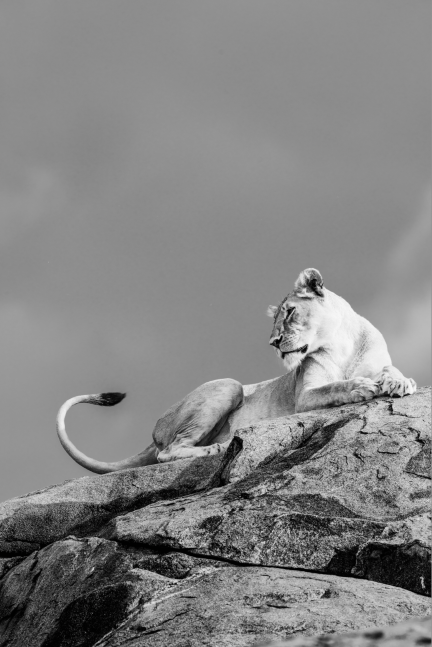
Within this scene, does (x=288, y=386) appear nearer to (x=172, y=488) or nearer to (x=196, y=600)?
(x=172, y=488)

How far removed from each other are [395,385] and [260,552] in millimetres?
3642

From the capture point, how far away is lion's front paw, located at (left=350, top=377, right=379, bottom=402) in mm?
11484

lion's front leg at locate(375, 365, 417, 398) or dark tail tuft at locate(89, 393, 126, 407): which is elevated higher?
dark tail tuft at locate(89, 393, 126, 407)

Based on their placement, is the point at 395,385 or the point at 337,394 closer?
the point at 395,385

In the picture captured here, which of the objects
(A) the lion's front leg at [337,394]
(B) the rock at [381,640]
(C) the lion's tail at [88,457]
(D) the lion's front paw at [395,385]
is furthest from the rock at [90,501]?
(B) the rock at [381,640]

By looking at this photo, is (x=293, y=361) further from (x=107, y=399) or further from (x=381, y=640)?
(x=381, y=640)

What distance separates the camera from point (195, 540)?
832cm

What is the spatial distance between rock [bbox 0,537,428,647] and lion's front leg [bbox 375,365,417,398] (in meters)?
3.71

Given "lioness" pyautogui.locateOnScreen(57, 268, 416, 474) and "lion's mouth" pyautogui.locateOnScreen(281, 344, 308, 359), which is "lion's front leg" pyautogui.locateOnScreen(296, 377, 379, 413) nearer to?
"lioness" pyautogui.locateOnScreen(57, 268, 416, 474)

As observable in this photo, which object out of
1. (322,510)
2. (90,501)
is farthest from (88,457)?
(322,510)

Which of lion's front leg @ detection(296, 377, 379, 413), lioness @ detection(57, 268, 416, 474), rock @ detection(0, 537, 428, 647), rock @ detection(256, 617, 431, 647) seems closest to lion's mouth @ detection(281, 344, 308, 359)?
lioness @ detection(57, 268, 416, 474)

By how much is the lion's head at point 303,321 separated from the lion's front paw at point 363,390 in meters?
1.77

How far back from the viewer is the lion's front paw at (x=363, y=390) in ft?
37.7

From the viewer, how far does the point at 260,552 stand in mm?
8016
